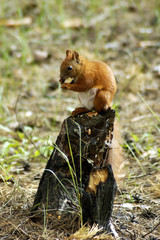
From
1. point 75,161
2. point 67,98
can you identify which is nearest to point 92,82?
point 75,161

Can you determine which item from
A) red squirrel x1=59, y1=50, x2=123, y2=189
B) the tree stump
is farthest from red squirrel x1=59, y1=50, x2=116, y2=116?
the tree stump

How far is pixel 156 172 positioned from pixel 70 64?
1203 millimetres

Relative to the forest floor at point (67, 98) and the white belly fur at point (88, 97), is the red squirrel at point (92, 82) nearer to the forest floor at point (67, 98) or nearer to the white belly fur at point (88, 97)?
the white belly fur at point (88, 97)

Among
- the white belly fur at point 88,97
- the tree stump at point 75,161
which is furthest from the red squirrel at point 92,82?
the tree stump at point 75,161

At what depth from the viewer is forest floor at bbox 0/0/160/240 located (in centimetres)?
245

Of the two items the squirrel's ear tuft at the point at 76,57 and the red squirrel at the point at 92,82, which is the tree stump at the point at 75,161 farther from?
→ the squirrel's ear tuft at the point at 76,57

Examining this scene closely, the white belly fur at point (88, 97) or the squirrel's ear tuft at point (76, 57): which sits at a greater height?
the squirrel's ear tuft at point (76, 57)

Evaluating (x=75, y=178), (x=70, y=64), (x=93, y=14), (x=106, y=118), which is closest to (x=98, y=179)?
(x=75, y=178)

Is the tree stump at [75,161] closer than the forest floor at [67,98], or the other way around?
the tree stump at [75,161]

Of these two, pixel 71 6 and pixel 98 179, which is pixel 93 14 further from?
pixel 98 179

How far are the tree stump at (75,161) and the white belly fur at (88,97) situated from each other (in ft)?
0.52

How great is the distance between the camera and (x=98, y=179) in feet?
6.89

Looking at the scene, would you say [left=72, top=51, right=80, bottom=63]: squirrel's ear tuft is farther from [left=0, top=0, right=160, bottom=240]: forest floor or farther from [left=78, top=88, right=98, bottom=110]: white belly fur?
[left=0, top=0, right=160, bottom=240]: forest floor

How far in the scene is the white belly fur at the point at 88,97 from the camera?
244 cm
